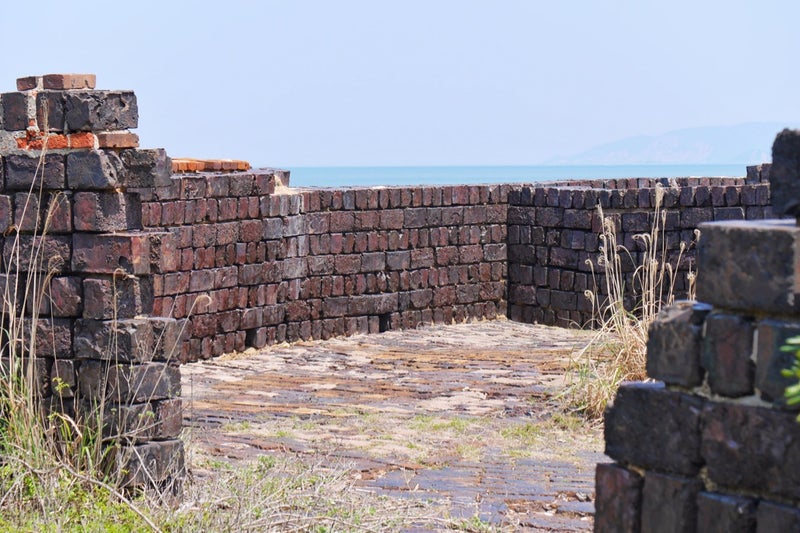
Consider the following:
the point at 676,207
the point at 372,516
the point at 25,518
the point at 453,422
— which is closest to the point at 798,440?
the point at 372,516

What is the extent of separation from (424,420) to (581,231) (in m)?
5.92

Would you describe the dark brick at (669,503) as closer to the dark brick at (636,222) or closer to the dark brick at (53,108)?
the dark brick at (53,108)

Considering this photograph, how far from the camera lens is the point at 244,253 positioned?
12.4m

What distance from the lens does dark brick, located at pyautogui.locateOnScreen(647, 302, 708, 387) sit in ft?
11.1

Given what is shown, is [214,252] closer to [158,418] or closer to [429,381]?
[429,381]

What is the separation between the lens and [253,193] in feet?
40.6

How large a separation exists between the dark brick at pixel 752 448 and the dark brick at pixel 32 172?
3.96 meters

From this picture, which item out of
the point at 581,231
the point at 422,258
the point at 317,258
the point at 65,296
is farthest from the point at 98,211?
the point at 581,231

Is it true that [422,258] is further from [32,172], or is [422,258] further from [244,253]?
[32,172]

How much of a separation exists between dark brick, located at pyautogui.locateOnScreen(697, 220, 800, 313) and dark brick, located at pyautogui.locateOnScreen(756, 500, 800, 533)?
0.50 m

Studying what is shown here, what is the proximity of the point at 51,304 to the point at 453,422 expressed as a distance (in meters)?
3.28

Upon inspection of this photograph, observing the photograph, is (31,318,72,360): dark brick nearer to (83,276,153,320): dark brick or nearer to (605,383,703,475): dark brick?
(83,276,153,320): dark brick

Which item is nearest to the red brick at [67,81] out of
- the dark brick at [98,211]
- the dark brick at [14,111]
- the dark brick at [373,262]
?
the dark brick at [14,111]

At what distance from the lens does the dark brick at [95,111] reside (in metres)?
6.28
